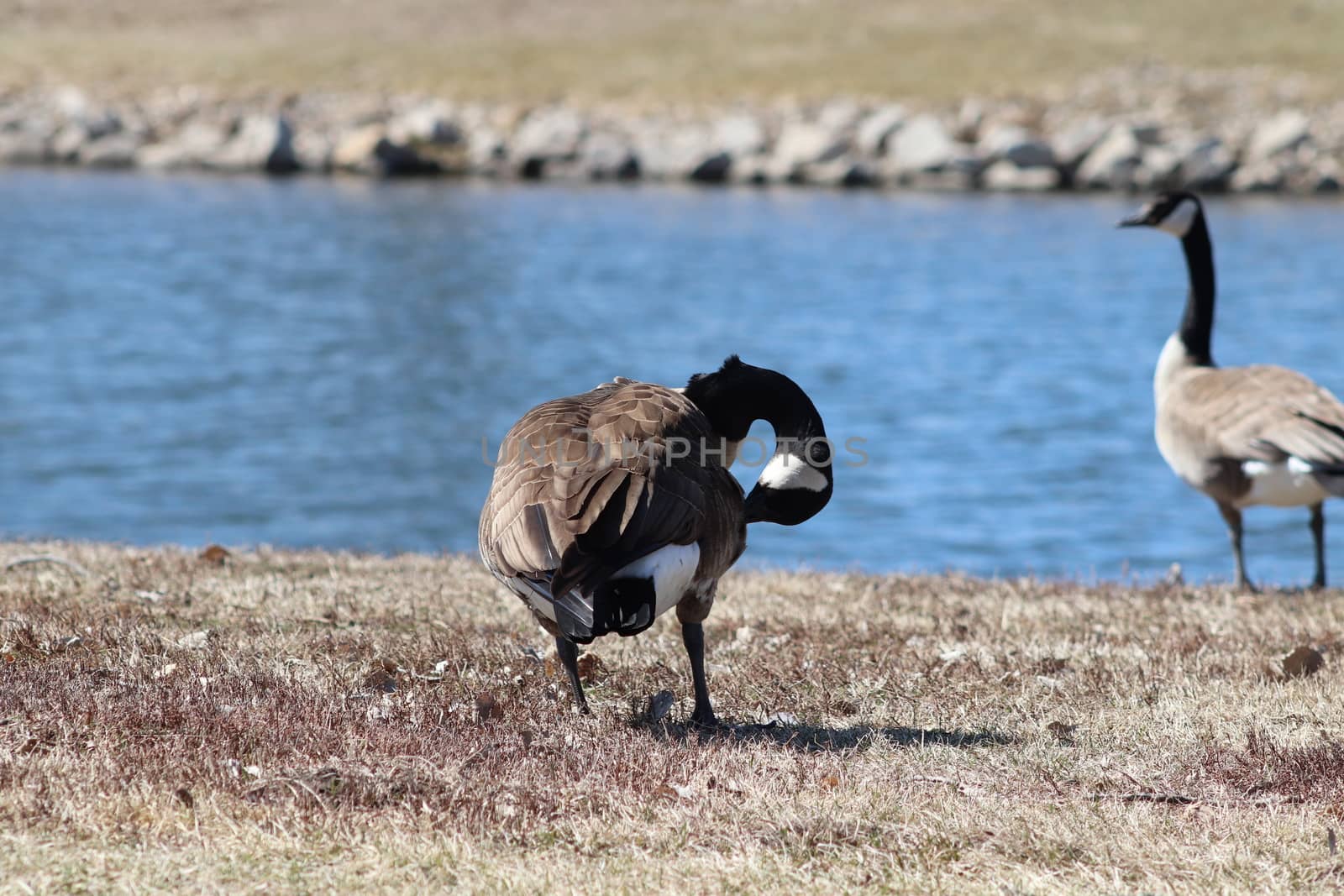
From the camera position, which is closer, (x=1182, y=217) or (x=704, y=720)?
(x=704, y=720)

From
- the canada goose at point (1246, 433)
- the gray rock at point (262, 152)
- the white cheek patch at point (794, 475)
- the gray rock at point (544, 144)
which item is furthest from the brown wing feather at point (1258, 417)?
the gray rock at point (262, 152)

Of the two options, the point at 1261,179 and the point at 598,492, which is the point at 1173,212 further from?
the point at 1261,179

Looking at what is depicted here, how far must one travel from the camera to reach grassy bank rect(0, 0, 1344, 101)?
68812mm

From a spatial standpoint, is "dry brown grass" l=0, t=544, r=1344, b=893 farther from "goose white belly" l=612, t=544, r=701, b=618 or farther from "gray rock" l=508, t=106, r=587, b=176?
"gray rock" l=508, t=106, r=587, b=176

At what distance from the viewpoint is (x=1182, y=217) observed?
1265 cm

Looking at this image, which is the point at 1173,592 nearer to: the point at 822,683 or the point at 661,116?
the point at 822,683

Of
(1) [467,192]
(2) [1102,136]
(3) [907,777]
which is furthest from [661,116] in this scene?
(3) [907,777]

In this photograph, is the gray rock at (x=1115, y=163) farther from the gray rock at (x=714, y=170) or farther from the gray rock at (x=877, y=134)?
the gray rock at (x=714, y=170)

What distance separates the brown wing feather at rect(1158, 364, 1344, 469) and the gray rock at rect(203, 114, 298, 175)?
52820 mm

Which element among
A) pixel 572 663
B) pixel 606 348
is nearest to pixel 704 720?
pixel 572 663

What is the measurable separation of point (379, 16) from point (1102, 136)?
5264 centimetres

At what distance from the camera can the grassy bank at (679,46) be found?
226ft

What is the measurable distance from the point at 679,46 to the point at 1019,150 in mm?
28924

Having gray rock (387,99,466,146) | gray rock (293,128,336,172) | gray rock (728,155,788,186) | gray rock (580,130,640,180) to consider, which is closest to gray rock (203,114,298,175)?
gray rock (293,128,336,172)
